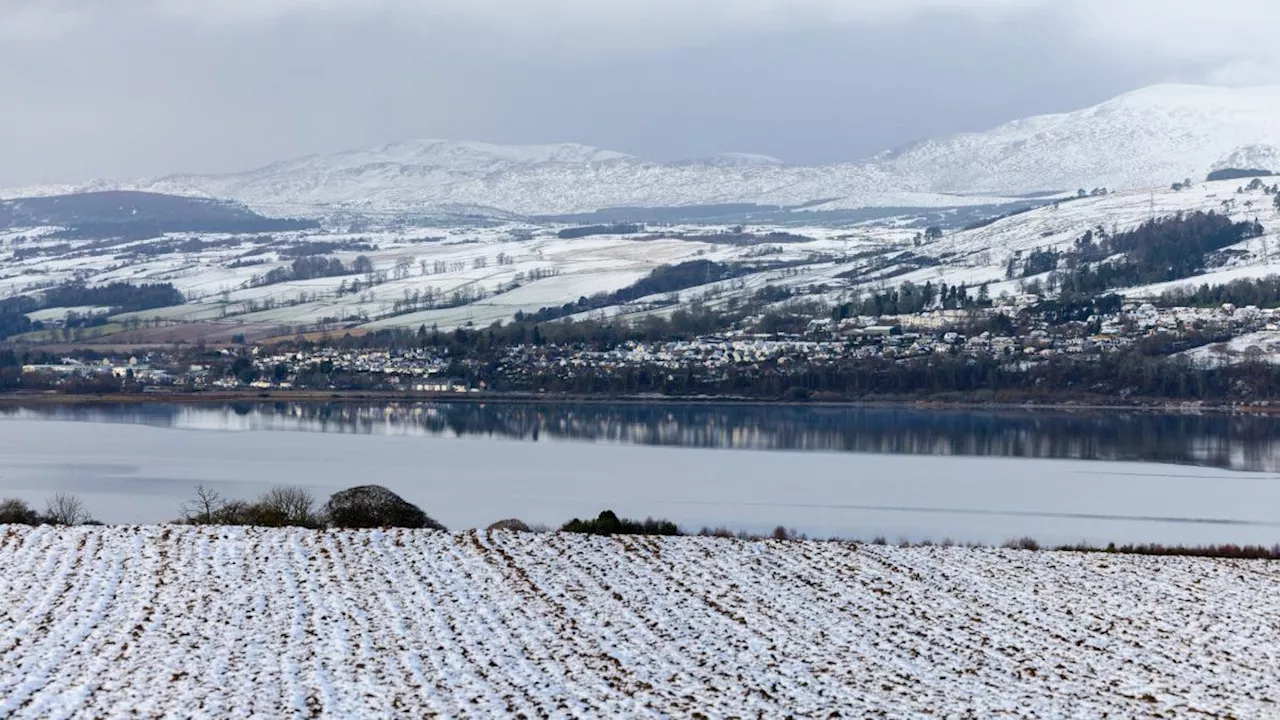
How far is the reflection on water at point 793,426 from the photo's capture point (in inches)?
2454

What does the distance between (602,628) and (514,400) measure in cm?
7850

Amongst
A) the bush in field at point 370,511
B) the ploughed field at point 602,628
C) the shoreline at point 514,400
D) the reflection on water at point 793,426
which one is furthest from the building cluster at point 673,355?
the ploughed field at point 602,628

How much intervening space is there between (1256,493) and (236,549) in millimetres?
32748

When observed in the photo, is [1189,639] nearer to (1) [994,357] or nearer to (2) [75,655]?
(2) [75,655]

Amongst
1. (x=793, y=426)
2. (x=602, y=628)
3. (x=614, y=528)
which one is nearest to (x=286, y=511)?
(x=614, y=528)

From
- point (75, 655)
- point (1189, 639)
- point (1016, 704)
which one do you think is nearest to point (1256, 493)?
point (1189, 639)

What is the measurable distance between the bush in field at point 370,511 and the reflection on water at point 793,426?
3540 centimetres

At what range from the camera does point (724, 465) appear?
54.3m

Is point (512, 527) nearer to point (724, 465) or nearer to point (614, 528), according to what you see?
point (614, 528)

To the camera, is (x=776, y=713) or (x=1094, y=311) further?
(x=1094, y=311)

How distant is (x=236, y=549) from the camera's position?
69.1 ft

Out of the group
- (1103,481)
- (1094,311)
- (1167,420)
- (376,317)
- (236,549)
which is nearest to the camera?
(236,549)

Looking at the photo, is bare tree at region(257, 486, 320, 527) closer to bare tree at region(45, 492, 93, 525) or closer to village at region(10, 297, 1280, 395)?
bare tree at region(45, 492, 93, 525)

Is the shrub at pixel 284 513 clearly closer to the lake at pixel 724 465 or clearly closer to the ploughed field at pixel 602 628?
the ploughed field at pixel 602 628
